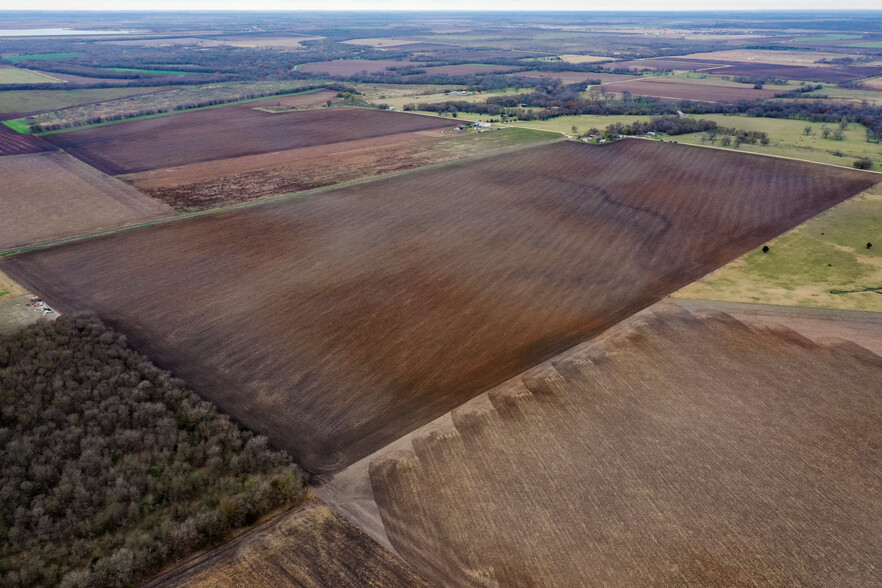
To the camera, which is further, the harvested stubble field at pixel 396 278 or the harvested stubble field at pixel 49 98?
the harvested stubble field at pixel 49 98

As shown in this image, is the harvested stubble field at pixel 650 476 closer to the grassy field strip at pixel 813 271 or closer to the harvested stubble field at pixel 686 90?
the grassy field strip at pixel 813 271

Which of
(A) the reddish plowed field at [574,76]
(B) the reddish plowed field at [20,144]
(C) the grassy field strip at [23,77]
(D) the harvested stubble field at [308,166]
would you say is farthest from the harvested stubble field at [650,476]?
(C) the grassy field strip at [23,77]

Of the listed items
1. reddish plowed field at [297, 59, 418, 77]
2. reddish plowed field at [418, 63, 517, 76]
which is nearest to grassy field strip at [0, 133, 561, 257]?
reddish plowed field at [418, 63, 517, 76]

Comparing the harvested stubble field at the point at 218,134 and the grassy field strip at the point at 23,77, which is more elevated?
the grassy field strip at the point at 23,77

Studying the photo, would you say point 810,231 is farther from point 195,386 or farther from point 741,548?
point 195,386

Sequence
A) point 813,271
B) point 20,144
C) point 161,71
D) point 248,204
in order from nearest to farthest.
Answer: point 813,271 < point 248,204 < point 20,144 < point 161,71

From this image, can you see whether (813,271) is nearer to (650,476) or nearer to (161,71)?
(650,476)

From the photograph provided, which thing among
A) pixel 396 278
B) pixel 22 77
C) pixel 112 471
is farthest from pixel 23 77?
pixel 112 471

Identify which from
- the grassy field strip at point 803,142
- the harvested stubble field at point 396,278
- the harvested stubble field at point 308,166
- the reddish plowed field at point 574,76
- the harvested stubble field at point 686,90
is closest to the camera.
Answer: the harvested stubble field at point 396,278
